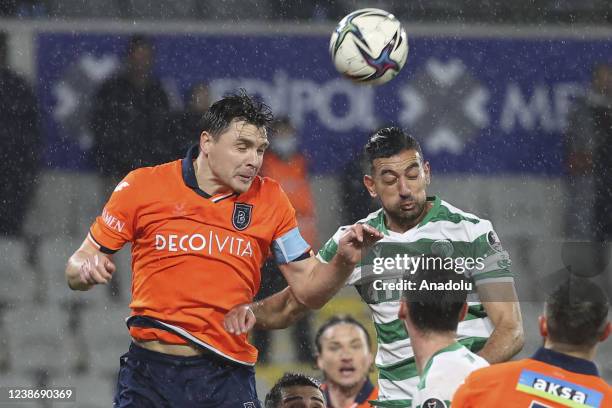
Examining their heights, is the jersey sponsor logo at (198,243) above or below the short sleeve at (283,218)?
below

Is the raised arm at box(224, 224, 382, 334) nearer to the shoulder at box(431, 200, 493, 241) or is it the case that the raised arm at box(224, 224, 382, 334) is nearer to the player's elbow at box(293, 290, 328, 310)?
the player's elbow at box(293, 290, 328, 310)

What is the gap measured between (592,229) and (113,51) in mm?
4733

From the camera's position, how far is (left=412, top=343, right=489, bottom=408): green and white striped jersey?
12.1ft

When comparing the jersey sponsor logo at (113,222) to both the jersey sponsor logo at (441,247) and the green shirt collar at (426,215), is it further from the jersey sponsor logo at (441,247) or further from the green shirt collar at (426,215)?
the jersey sponsor logo at (441,247)

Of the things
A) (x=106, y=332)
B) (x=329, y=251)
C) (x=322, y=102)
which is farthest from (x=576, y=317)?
(x=322, y=102)

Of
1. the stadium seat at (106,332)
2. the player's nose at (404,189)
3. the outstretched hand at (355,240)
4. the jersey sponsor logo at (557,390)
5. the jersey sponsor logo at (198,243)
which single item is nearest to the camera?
the jersey sponsor logo at (557,390)

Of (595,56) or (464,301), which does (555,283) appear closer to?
(464,301)

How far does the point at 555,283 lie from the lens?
3682 millimetres

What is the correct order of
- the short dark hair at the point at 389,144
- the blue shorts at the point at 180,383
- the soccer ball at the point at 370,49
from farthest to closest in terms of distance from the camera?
the soccer ball at the point at 370,49 < the short dark hair at the point at 389,144 < the blue shorts at the point at 180,383

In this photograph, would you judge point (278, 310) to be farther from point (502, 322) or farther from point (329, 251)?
point (502, 322)

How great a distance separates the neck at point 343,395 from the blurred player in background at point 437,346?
2.93 m

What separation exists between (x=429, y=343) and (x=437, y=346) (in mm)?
28

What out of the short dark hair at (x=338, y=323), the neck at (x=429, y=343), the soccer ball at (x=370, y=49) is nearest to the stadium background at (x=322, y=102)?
the short dark hair at (x=338, y=323)

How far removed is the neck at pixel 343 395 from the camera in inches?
268
